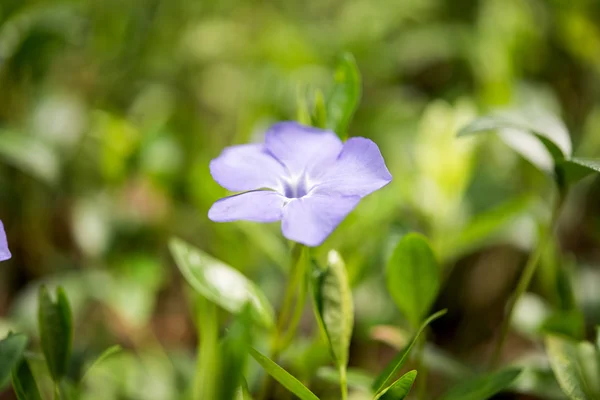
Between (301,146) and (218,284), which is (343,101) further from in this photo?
(218,284)

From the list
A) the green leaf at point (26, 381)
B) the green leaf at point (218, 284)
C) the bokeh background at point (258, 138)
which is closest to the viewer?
the green leaf at point (26, 381)

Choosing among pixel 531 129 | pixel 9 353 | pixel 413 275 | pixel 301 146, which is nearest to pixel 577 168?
pixel 531 129

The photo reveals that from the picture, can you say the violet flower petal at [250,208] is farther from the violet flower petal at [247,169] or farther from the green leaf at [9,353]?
the green leaf at [9,353]

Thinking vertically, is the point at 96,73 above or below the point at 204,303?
above

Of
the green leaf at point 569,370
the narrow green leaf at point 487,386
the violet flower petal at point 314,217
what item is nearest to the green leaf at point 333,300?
the violet flower petal at point 314,217

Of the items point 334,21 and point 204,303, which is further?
point 334,21

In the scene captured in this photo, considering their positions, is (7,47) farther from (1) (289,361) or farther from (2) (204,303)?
(1) (289,361)

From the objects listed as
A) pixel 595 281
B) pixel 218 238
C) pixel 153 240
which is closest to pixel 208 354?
pixel 218 238

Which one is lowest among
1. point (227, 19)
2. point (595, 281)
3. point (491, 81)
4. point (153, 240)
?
point (595, 281)
